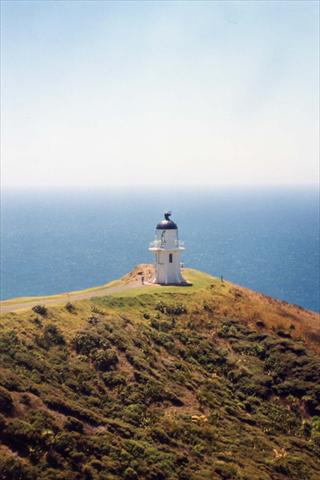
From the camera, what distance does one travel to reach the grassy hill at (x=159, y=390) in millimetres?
23203

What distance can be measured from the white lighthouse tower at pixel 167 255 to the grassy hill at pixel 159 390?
564cm

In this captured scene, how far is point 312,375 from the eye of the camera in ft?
131

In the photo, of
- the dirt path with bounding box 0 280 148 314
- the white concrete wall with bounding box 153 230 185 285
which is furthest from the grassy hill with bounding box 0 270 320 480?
the white concrete wall with bounding box 153 230 185 285

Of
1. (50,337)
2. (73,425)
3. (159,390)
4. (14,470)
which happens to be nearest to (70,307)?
(50,337)

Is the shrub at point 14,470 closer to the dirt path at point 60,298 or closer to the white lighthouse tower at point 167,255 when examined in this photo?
the dirt path at point 60,298

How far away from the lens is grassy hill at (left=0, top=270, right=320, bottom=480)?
23203 mm

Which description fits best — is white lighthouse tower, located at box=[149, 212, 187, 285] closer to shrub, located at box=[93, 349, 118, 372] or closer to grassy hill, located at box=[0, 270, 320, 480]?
grassy hill, located at box=[0, 270, 320, 480]

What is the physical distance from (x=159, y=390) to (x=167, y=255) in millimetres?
26202

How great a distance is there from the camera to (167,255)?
5681cm

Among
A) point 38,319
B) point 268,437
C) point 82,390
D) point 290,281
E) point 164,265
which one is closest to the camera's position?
point 82,390

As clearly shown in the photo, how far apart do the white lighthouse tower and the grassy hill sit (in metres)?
5.64

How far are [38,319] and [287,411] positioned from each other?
19745mm

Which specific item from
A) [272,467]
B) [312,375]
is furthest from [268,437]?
[312,375]

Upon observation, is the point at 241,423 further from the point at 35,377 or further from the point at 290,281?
the point at 290,281
